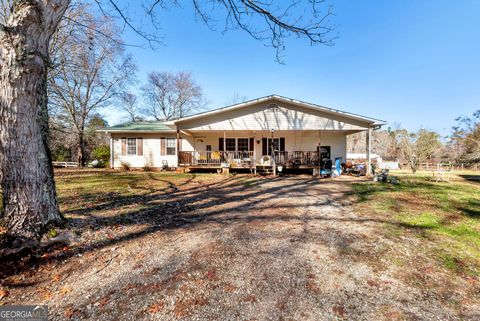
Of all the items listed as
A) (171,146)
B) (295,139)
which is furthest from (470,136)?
(171,146)

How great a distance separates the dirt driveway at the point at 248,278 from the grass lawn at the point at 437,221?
0.38 meters

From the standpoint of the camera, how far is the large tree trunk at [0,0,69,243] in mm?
2979

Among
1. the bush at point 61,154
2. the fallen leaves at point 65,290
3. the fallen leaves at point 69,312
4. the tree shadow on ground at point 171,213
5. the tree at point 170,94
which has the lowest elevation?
the fallen leaves at point 69,312

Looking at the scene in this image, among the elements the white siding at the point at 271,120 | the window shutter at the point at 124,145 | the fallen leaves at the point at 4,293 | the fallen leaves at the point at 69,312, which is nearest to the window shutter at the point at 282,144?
the white siding at the point at 271,120

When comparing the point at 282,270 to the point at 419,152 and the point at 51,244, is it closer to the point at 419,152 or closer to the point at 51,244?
the point at 51,244

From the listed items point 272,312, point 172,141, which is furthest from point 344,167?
point 272,312

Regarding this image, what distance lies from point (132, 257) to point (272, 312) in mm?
2162

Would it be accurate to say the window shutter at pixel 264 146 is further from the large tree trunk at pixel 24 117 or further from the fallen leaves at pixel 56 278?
the fallen leaves at pixel 56 278

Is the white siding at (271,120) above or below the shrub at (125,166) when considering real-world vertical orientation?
above

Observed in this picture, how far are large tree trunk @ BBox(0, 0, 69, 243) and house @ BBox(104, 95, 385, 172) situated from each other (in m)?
9.66

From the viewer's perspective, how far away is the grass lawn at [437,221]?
3156mm

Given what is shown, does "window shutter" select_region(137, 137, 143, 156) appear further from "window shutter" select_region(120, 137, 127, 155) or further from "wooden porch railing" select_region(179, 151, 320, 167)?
"wooden porch railing" select_region(179, 151, 320, 167)

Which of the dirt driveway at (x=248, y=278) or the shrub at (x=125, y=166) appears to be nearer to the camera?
the dirt driveway at (x=248, y=278)

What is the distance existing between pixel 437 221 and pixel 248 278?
4948 millimetres
